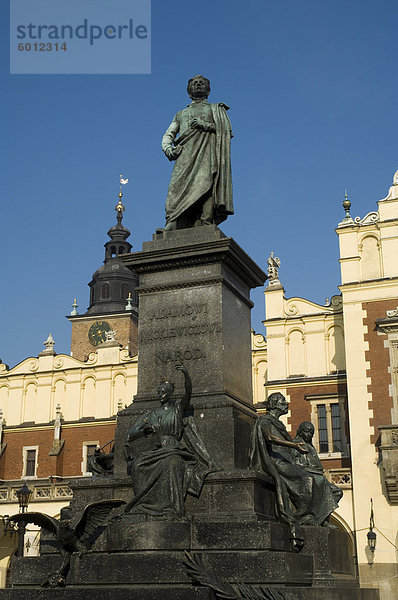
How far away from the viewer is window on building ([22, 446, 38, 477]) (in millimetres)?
33250

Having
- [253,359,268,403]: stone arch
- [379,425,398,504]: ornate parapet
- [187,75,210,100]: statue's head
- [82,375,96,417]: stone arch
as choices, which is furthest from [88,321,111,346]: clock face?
[187,75,210,100]: statue's head

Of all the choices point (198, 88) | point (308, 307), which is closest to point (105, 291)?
point (308, 307)

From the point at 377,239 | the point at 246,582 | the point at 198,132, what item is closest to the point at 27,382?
the point at 377,239

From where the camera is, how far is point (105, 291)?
5831cm

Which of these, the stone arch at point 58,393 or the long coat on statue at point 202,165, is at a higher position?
the stone arch at point 58,393

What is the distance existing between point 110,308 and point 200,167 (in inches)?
1909

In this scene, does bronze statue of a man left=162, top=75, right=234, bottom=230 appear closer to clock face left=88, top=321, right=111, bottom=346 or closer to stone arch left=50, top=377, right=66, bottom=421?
stone arch left=50, top=377, right=66, bottom=421

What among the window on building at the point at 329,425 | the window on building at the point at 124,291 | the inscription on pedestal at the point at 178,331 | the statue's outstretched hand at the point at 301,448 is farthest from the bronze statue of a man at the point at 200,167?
the window on building at the point at 124,291

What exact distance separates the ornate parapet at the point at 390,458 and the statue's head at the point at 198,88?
632 inches

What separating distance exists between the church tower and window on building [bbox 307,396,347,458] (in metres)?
28.6

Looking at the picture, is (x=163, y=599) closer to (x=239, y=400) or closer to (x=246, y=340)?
(x=239, y=400)

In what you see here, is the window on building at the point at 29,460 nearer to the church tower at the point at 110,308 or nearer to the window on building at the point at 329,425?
the window on building at the point at 329,425

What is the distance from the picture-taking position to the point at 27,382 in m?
34.6

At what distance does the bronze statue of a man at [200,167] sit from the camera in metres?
8.97
